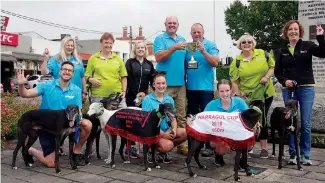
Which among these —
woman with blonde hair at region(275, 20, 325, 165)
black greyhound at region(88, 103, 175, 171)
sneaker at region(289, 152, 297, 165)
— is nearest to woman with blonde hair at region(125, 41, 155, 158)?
black greyhound at region(88, 103, 175, 171)

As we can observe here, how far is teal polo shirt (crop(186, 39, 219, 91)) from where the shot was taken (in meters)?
6.09

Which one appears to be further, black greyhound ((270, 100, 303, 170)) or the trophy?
the trophy

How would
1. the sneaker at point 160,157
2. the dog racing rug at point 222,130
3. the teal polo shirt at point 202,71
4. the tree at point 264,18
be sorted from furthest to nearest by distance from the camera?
1. the tree at point 264,18
2. the teal polo shirt at point 202,71
3. the sneaker at point 160,157
4. the dog racing rug at point 222,130

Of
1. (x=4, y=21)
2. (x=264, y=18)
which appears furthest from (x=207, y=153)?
(x=4, y=21)

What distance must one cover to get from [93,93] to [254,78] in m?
2.74

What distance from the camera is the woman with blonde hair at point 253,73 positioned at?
19.1ft

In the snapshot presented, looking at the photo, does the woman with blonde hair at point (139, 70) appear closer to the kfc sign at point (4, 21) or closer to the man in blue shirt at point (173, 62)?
the man in blue shirt at point (173, 62)

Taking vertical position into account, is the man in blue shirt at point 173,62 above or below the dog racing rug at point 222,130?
above

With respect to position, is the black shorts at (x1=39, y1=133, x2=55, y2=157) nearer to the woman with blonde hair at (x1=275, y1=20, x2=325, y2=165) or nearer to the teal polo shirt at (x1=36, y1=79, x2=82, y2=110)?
the teal polo shirt at (x1=36, y1=79, x2=82, y2=110)

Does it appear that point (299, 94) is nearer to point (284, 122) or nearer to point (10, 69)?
point (284, 122)

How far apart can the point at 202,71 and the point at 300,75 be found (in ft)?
5.20

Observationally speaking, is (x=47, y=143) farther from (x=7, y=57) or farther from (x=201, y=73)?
(x=7, y=57)

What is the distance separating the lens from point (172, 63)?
6.11 m

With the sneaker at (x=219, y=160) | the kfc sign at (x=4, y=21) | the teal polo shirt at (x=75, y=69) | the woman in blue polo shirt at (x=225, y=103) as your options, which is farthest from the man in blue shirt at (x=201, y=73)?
the kfc sign at (x=4, y=21)
